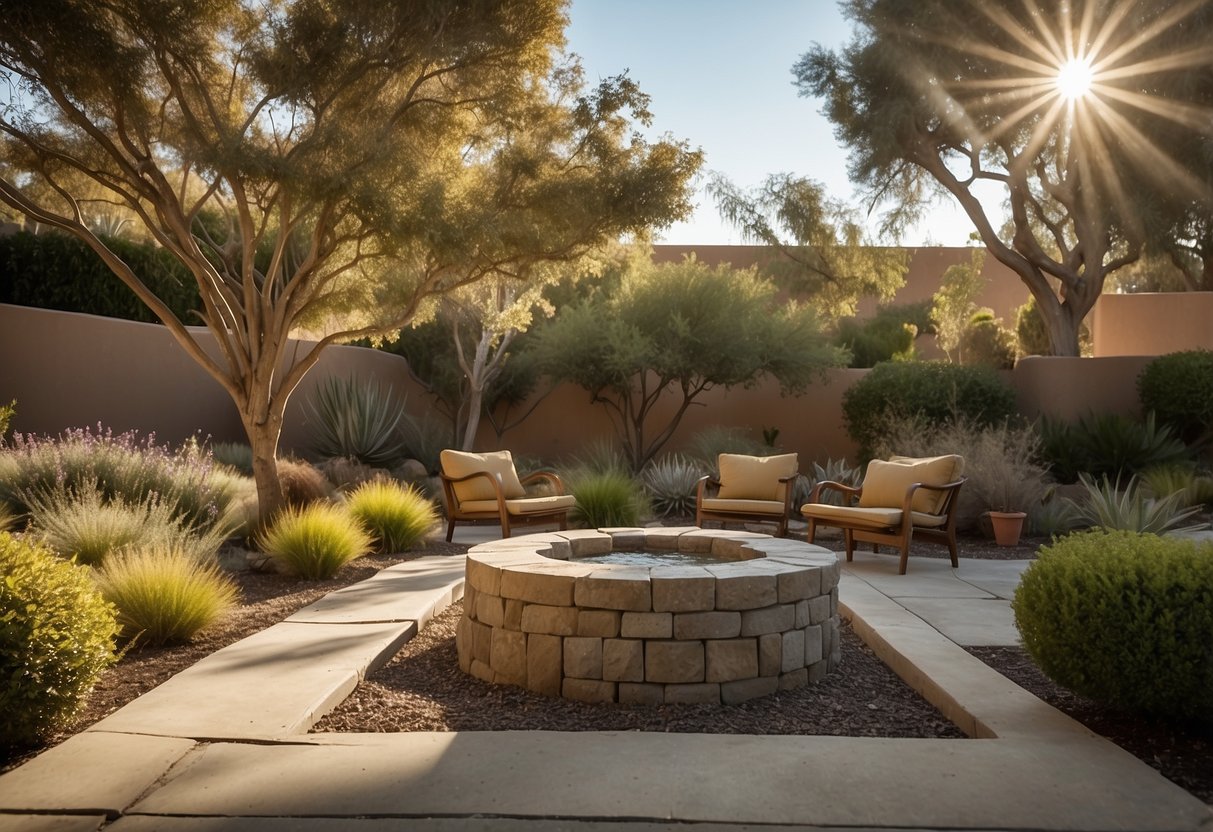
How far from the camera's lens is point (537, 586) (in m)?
3.82

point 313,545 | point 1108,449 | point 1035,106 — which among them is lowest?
point 313,545

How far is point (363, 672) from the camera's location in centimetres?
387

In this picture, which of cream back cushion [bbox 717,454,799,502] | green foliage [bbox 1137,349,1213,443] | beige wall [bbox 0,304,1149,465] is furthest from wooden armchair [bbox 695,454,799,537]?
beige wall [bbox 0,304,1149,465]

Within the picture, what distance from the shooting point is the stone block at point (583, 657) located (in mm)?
3707

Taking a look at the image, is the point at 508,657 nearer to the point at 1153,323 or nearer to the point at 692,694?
the point at 692,694

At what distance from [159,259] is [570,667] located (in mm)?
10088

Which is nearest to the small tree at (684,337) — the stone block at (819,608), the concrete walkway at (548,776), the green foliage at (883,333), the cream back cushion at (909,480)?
the green foliage at (883,333)

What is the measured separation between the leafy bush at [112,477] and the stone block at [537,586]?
11.7 ft

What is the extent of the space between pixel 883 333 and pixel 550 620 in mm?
16519

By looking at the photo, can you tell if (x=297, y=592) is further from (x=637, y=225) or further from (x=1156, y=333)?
(x=1156, y=333)

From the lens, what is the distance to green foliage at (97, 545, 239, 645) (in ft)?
14.2

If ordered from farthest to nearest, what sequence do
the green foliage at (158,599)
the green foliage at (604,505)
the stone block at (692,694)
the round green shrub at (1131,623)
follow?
the green foliage at (604,505), the green foliage at (158,599), the stone block at (692,694), the round green shrub at (1131,623)

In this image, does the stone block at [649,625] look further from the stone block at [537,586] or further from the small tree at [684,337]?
the small tree at [684,337]

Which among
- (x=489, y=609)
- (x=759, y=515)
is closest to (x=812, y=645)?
(x=489, y=609)
